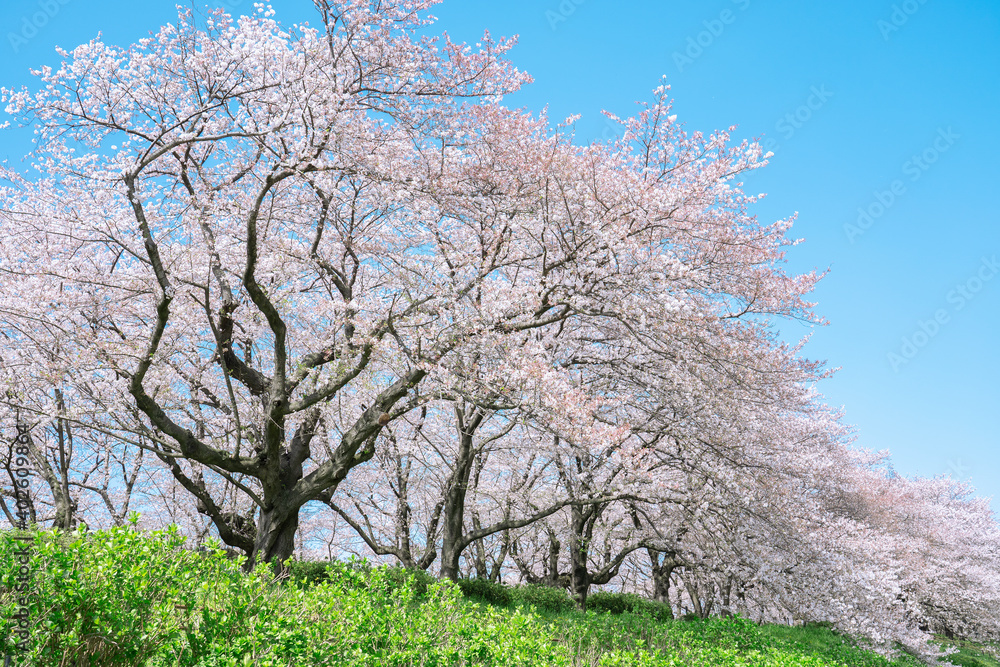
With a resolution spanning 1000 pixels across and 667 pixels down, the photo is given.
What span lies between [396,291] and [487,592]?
6256mm

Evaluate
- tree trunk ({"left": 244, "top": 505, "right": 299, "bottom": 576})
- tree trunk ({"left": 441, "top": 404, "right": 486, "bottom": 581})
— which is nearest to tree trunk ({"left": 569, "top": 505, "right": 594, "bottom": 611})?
tree trunk ({"left": 441, "top": 404, "right": 486, "bottom": 581})

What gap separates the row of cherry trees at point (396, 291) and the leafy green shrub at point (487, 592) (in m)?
0.56

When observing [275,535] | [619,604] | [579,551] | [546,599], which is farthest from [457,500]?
[619,604]

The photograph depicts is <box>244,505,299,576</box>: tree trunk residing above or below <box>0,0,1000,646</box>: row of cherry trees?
below

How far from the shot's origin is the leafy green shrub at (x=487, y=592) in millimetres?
11234

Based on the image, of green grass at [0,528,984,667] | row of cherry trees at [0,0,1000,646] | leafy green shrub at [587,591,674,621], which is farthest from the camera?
leafy green shrub at [587,591,674,621]

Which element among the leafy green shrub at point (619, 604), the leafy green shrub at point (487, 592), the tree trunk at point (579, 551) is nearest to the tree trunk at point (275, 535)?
the leafy green shrub at point (487, 592)

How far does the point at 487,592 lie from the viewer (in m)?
11.4

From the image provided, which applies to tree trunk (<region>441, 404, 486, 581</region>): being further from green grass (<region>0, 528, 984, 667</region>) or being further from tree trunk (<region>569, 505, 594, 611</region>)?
green grass (<region>0, 528, 984, 667</region>)

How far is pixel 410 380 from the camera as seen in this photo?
894cm

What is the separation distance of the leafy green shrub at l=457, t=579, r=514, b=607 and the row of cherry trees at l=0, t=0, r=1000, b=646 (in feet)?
1.83

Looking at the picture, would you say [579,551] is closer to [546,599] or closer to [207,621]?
[546,599]

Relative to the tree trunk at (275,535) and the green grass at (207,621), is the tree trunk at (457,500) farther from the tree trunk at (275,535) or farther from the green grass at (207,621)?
the green grass at (207,621)

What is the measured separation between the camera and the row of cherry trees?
809 centimetres
